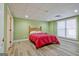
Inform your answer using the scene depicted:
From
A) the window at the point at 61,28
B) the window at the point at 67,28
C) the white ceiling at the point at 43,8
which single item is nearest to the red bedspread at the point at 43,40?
the white ceiling at the point at 43,8

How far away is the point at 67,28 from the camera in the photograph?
702 cm

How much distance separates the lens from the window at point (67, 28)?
633cm

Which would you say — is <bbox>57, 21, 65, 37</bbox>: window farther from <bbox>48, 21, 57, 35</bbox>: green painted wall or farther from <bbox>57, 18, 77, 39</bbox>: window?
<bbox>48, 21, 57, 35</bbox>: green painted wall

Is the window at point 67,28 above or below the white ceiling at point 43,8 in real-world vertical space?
below

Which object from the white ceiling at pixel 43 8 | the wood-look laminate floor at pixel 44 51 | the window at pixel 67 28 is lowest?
the wood-look laminate floor at pixel 44 51

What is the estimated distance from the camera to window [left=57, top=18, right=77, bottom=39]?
6326 mm

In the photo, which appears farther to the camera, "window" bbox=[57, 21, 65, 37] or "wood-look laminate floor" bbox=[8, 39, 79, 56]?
"window" bbox=[57, 21, 65, 37]

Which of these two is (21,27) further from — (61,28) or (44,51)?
(44,51)

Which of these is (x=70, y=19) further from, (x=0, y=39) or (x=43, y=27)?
(x=0, y=39)

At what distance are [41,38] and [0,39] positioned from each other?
2.88 meters

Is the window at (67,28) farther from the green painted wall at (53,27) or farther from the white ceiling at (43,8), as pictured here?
the white ceiling at (43,8)

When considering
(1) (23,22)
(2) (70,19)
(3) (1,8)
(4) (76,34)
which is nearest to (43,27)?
(1) (23,22)

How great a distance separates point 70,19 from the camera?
6.54 meters

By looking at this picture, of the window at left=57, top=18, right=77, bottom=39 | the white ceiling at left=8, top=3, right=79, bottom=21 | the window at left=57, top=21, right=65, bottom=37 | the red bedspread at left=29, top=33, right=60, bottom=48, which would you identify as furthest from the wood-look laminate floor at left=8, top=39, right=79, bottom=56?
the window at left=57, top=21, right=65, bottom=37
